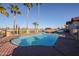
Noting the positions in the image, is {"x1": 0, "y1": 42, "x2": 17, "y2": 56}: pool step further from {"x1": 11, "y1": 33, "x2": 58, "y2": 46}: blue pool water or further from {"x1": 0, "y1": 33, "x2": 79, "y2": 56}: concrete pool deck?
{"x1": 11, "y1": 33, "x2": 58, "y2": 46}: blue pool water

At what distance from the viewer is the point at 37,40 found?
478 cm

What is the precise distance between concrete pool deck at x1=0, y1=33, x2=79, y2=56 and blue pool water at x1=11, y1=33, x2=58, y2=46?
96 mm

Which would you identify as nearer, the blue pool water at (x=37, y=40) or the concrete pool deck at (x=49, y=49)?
the concrete pool deck at (x=49, y=49)

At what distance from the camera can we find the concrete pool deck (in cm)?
453

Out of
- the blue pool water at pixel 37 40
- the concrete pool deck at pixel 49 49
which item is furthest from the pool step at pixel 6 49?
the blue pool water at pixel 37 40

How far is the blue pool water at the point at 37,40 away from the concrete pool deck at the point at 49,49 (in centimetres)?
10

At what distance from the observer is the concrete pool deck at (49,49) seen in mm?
4531

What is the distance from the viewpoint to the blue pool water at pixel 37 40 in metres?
4.71

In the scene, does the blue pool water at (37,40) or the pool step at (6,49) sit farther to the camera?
the blue pool water at (37,40)

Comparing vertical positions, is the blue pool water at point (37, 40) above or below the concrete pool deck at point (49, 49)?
above

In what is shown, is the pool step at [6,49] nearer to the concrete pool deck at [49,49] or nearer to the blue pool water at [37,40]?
the concrete pool deck at [49,49]

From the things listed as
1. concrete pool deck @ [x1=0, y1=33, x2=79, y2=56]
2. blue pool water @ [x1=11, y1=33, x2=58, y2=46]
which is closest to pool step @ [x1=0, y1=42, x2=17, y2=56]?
concrete pool deck @ [x1=0, y1=33, x2=79, y2=56]

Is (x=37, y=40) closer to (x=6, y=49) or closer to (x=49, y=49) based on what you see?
(x=49, y=49)

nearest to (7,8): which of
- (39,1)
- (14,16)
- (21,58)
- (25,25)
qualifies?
(14,16)
